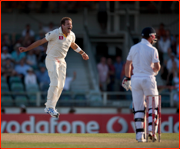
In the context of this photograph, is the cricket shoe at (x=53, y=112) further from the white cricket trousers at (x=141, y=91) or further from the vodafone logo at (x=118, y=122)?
the vodafone logo at (x=118, y=122)

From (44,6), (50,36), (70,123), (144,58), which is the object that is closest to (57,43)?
(50,36)

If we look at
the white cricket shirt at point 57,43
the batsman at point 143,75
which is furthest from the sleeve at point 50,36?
the batsman at point 143,75

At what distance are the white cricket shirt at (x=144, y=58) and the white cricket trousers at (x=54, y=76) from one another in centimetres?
196

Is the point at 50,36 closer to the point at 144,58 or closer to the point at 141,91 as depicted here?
the point at 144,58

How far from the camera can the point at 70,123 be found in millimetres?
13812

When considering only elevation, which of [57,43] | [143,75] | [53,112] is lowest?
[53,112]

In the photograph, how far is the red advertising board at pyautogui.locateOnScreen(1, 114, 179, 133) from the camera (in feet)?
45.2

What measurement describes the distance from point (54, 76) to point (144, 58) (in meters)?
2.19

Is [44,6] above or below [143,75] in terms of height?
above

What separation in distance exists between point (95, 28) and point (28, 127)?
8629 mm

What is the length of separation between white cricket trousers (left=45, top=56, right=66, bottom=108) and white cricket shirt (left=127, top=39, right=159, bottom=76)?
1964mm

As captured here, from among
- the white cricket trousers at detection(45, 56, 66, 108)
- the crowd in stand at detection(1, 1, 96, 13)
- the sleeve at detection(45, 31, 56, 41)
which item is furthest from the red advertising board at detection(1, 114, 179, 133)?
the crowd in stand at detection(1, 1, 96, 13)

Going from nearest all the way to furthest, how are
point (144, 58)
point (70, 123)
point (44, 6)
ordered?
point (144, 58), point (70, 123), point (44, 6)

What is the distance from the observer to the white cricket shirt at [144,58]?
7.14m
